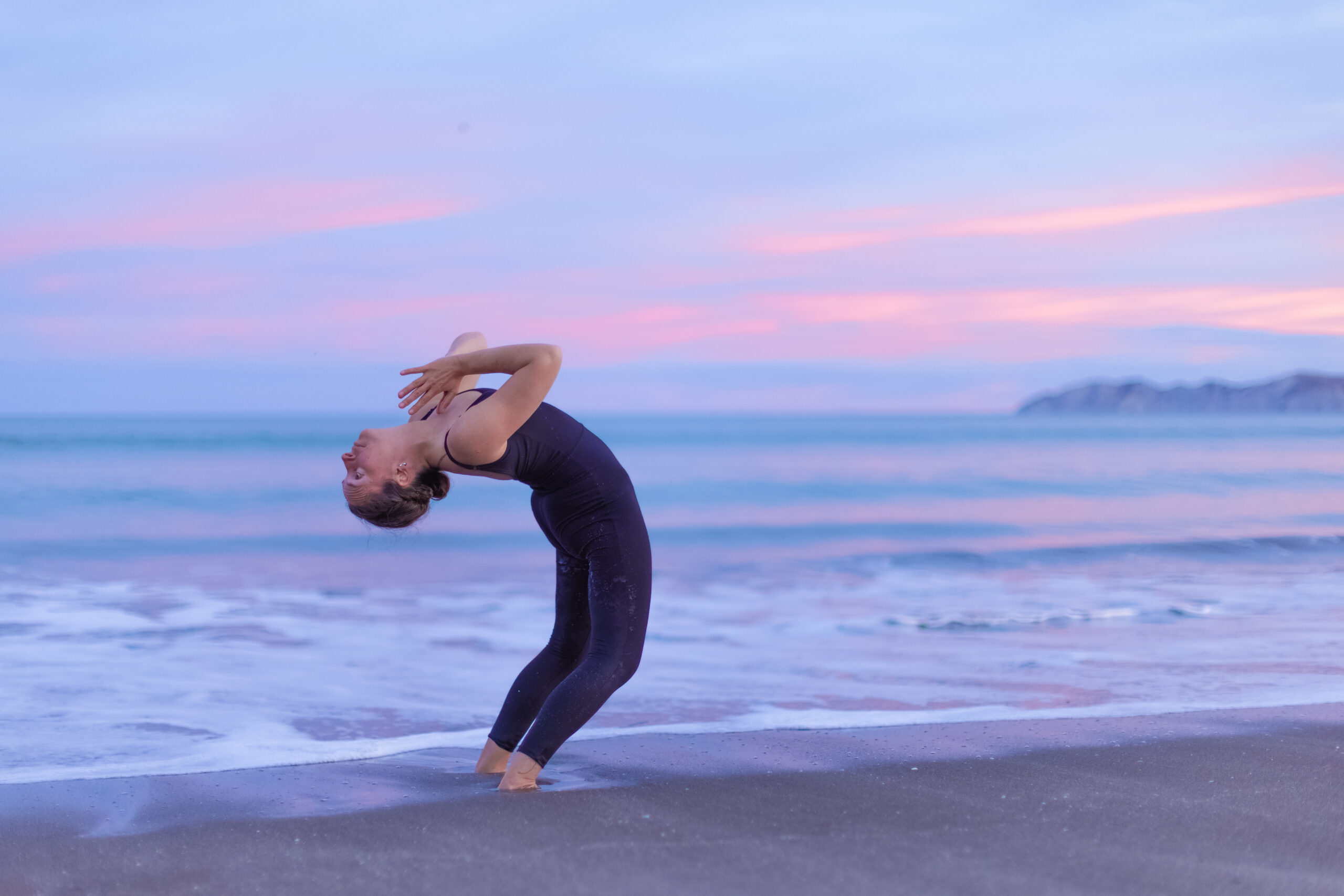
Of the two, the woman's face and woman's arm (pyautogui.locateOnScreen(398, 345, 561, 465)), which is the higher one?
woman's arm (pyautogui.locateOnScreen(398, 345, 561, 465))

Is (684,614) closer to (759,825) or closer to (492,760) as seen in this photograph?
(492,760)

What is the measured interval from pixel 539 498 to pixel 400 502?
0.47 meters

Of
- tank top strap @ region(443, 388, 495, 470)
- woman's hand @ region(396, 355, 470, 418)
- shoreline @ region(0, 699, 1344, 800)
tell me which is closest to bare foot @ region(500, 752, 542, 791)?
shoreline @ region(0, 699, 1344, 800)

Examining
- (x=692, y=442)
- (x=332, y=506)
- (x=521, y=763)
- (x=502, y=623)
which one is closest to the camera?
(x=521, y=763)

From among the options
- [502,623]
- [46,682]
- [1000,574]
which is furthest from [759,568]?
[46,682]

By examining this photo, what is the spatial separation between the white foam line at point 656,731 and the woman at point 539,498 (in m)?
0.69

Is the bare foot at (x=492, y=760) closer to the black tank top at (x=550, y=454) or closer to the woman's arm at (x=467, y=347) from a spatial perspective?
the black tank top at (x=550, y=454)

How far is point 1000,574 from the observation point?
10.6 metres

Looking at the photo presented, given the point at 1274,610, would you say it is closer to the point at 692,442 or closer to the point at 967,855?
the point at 967,855

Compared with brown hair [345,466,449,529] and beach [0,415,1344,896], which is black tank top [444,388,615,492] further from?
beach [0,415,1344,896]

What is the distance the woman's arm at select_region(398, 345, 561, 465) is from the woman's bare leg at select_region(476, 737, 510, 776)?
3.75 ft

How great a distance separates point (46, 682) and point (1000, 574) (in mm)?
8167

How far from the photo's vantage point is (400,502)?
3.18 metres

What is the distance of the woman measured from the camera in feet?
10.1
